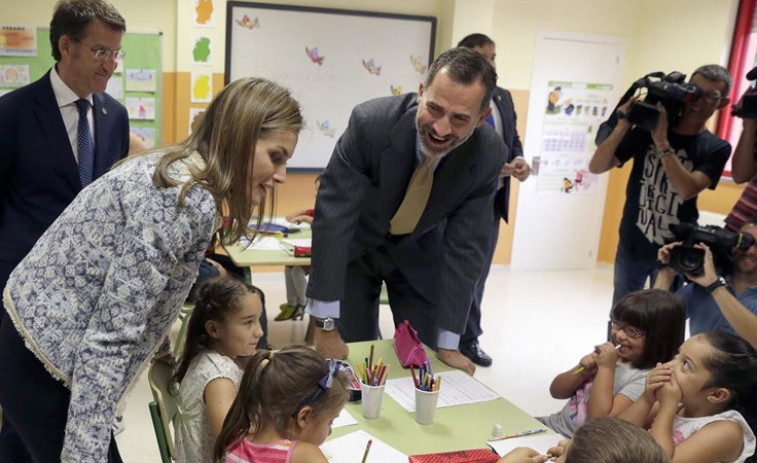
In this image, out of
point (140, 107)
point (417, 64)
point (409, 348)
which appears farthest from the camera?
point (417, 64)

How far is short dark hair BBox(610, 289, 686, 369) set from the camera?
6.31ft

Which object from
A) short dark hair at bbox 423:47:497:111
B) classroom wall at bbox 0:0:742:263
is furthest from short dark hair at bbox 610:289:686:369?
classroom wall at bbox 0:0:742:263

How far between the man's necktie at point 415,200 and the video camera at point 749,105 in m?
1.53

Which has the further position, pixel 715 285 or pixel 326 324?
pixel 715 285

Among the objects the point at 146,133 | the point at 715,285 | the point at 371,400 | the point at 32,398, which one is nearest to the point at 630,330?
the point at 715,285

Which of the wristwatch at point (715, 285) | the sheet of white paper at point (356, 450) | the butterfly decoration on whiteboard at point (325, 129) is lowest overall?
the sheet of white paper at point (356, 450)

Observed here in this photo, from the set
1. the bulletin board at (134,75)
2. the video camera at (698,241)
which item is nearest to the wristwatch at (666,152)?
the video camera at (698,241)

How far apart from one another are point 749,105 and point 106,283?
260 centimetres

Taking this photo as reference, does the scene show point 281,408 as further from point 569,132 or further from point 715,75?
point 569,132

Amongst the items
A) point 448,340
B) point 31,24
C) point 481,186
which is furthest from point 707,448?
point 31,24

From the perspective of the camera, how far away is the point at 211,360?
5.61 feet

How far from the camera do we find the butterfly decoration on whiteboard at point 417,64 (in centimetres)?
520

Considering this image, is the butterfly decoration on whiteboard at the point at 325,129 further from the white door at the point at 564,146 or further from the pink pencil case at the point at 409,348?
the pink pencil case at the point at 409,348

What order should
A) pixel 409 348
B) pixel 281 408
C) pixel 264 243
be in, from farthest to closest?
pixel 264 243
pixel 409 348
pixel 281 408
